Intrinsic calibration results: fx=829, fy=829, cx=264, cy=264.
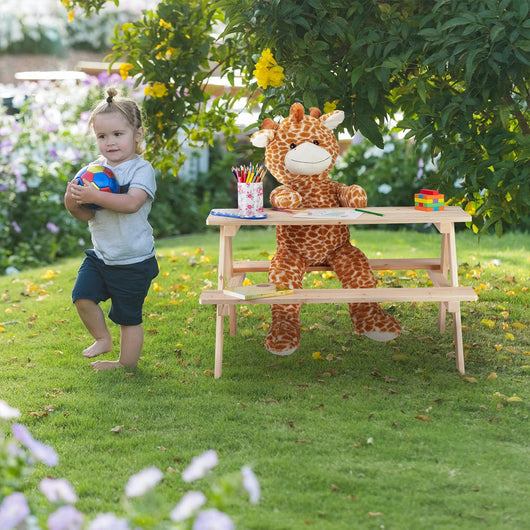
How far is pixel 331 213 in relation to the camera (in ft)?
12.8

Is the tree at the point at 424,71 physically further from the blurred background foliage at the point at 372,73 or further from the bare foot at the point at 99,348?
the bare foot at the point at 99,348

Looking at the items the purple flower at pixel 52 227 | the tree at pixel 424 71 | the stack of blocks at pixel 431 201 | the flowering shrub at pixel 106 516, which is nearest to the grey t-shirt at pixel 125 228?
the tree at pixel 424 71

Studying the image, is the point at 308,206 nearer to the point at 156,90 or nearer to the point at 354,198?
the point at 354,198

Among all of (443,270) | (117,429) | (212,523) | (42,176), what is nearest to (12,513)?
(212,523)

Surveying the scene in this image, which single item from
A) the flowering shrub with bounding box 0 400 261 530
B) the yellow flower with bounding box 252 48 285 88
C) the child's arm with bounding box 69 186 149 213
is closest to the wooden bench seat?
the child's arm with bounding box 69 186 149 213

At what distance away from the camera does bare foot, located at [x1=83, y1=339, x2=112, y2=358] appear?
4.10 metres

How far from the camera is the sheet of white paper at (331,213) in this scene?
12.5 ft

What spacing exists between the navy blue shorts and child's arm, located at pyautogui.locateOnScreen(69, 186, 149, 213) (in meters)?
0.29

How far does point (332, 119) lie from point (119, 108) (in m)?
1.04

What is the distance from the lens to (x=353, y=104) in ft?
13.9

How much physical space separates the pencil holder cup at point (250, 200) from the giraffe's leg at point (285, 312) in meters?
0.43

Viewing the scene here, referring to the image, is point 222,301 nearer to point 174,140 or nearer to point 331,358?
point 331,358

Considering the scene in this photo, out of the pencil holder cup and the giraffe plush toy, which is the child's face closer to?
the pencil holder cup

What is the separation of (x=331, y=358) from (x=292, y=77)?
1.45 m
